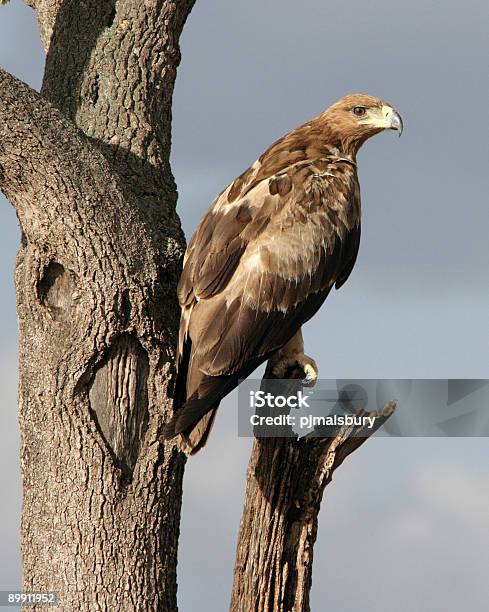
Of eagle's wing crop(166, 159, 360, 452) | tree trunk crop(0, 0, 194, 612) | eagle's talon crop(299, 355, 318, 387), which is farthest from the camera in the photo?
eagle's talon crop(299, 355, 318, 387)

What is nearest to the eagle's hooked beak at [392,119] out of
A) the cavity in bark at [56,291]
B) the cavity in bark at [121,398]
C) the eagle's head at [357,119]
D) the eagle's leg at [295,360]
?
the eagle's head at [357,119]

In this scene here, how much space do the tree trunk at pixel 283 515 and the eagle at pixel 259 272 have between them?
0.55 m

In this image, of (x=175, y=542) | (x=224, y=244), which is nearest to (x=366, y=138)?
(x=224, y=244)

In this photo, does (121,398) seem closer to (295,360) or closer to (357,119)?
(295,360)

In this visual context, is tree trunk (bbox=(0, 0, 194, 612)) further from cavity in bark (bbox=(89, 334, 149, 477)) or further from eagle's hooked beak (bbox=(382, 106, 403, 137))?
eagle's hooked beak (bbox=(382, 106, 403, 137))

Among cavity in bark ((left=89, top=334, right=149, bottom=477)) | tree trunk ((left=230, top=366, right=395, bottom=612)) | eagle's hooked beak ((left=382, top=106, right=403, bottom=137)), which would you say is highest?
eagle's hooked beak ((left=382, top=106, right=403, bottom=137))

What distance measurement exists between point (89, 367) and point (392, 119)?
317 centimetres

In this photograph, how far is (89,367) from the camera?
694cm

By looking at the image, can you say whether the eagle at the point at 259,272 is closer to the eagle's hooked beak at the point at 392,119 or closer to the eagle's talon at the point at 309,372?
the eagle's talon at the point at 309,372

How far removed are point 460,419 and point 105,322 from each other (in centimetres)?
263

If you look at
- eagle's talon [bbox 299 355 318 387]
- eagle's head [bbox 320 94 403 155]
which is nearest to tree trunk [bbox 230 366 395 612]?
eagle's talon [bbox 299 355 318 387]

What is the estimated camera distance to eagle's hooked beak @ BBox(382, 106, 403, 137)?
8.35 metres

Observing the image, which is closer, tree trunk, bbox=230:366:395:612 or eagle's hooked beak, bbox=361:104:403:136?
tree trunk, bbox=230:366:395:612

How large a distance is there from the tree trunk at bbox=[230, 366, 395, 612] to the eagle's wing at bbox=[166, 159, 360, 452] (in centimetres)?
63
